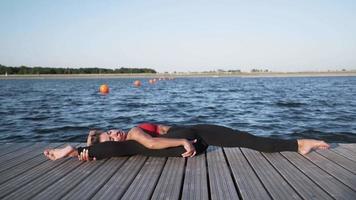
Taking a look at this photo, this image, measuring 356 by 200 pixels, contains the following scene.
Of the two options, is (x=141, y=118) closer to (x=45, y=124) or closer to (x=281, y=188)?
(x=45, y=124)

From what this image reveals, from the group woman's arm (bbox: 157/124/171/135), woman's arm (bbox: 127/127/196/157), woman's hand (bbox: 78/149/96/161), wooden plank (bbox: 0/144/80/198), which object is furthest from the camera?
woman's arm (bbox: 157/124/171/135)

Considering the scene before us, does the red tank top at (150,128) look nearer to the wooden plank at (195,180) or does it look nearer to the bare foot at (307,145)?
the wooden plank at (195,180)

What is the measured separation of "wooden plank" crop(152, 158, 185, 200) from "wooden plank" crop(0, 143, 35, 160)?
232 cm

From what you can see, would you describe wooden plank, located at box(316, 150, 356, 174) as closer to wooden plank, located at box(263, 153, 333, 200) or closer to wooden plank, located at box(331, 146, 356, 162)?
wooden plank, located at box(331, 146, 356, 162)

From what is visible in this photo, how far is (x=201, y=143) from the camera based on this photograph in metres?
5.27

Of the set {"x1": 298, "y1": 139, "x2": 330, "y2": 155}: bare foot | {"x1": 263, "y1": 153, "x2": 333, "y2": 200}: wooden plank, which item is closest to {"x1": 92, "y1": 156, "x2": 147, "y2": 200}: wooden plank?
{"x1": 263, "y1": 153, "x2": 333, "y2": 200}: wooden plank

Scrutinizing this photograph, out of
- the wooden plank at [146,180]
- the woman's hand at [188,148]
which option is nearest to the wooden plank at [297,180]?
the woman's hand at [188,148]

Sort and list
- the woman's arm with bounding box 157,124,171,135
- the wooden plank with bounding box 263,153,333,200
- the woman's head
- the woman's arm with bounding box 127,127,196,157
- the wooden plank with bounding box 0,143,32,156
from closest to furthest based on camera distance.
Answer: the wooden plank with bounding box 263,153,333,200 → the woman's arm with bounding box 127,127,196,157 → the woman's head → the woman's arm with bounding box 157,124,171,135 → the wooden plank with bounding box 0,143,32,156

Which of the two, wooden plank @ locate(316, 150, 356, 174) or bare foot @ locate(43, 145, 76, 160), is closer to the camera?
wooden plank @ locate(316, 150, 356, 174)

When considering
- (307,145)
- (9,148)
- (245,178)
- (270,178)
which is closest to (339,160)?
(307,145)

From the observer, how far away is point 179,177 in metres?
4.15

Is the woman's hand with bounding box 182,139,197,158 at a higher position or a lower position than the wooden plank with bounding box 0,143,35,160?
higher

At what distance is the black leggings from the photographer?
16.2 ft

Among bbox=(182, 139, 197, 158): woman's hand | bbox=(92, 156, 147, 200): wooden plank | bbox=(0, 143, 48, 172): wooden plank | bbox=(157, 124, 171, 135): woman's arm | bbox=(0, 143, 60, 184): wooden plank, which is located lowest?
bbox=(0, 143, 48, 172): wooden plank
